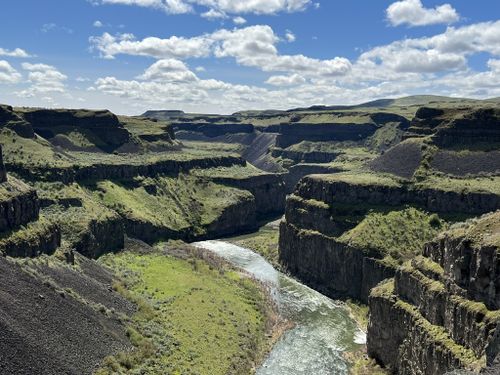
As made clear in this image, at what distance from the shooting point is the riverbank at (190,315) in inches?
2928

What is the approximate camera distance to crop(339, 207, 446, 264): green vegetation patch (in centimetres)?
11388

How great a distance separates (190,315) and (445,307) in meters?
46.0

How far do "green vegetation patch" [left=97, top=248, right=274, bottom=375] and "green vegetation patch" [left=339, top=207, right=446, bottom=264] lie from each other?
25109 millimetres

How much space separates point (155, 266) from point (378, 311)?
61516 mm

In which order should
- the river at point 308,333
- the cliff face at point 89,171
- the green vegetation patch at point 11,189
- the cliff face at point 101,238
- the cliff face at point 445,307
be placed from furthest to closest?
1. the cliff face at point 89,171
2. the cliff face at point 101,238
3. the green vegetation patch at point 11,189
4. the river at point 308,333
5. the cliff face at point 445,307

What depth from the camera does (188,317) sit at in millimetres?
92188

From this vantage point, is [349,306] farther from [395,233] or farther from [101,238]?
[101,238]

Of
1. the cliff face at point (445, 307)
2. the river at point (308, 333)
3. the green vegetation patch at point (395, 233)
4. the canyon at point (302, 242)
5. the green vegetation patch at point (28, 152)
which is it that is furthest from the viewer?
the green vegetation patch at point (28, 152)

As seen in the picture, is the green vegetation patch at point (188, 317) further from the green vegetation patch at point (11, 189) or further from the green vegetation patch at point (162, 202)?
the green vegetation patch at point (162, 202)

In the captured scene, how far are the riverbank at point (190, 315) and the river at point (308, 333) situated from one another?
8.87 feet

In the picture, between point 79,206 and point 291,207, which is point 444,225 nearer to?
point 291,207

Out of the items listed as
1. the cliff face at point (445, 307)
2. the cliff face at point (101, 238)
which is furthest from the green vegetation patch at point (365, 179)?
the cliff face at point (445, 307)

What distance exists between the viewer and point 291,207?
14888cm

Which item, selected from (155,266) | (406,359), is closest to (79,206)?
(155,266)
